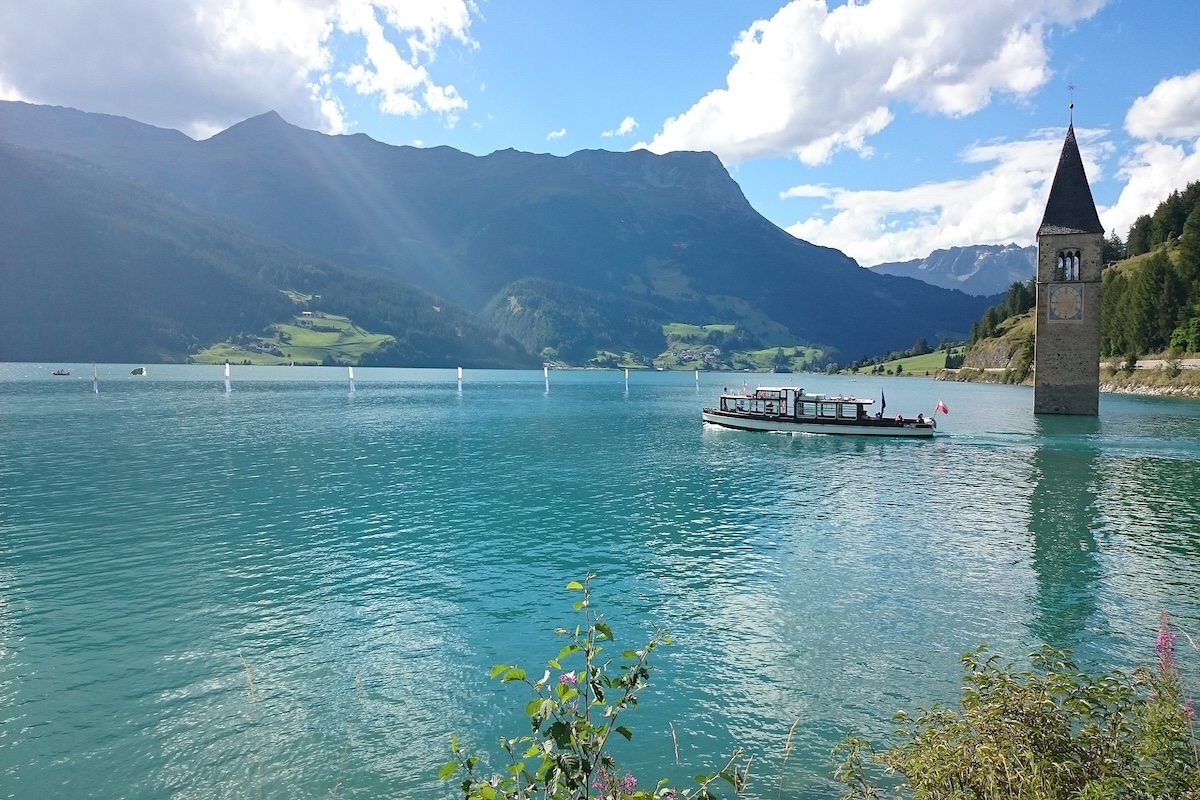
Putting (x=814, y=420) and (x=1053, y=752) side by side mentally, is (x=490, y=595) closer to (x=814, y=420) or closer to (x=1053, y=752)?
(x=1053, y=752)

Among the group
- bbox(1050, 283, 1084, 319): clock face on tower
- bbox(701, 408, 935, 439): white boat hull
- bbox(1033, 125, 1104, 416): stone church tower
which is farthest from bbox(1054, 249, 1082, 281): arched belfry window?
bbox(701, 408, 935, 439): white boat hull

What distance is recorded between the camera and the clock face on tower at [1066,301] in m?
94.0

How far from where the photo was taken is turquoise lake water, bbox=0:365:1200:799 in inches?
658

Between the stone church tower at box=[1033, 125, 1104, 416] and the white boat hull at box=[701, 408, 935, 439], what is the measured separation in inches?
1094

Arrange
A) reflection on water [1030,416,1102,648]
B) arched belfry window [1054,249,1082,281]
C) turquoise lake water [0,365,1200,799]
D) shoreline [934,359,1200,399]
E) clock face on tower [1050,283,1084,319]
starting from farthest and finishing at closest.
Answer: shoreline [934,359,1200,399]
arched belfry window [1054,249,1082,281]
clock face on tower [1050,283,1084,319]
reflection on water [1030,416,1102,648]
turquoise lake water [0,365,1200,799]

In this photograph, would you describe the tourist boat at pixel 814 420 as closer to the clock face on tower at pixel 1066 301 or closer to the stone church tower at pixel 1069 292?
the stone church tower at pixel 1069 292

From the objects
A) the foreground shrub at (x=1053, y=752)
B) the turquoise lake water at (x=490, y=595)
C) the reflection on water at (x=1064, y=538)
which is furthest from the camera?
the reflection on water at (x=1064, y=538)

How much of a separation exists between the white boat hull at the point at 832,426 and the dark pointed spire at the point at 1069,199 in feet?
123

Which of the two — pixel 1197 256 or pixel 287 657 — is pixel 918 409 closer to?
pixel 1197 256

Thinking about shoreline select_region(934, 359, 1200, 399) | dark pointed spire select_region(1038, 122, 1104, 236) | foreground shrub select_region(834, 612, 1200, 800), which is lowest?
foreground shrub select_region(834, 612, 1200, 800)

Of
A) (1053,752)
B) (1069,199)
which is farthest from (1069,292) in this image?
(1053,752)

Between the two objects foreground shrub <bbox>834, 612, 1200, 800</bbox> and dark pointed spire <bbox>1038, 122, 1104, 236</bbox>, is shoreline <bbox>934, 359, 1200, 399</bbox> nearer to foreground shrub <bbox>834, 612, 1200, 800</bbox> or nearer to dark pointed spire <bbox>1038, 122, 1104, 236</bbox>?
dark pointed spire <bbox>1038, 122, 1104, 236</bbox>

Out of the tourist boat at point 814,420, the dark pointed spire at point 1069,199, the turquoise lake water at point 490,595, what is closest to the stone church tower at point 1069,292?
the dark pointed spire at point 1069,199

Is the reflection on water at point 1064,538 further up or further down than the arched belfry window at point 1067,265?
further down
